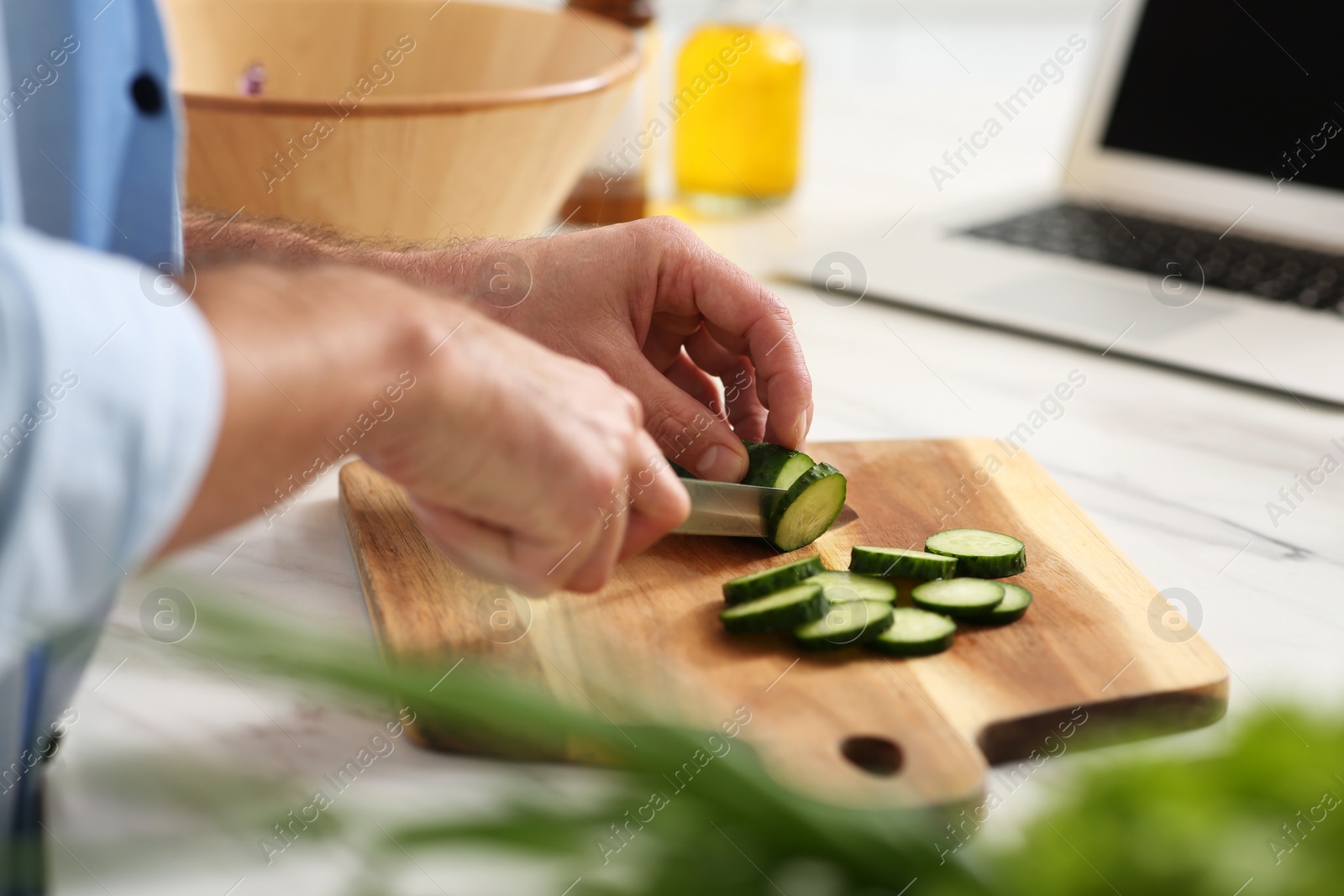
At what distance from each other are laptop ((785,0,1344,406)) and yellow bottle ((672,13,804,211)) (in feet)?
0.92

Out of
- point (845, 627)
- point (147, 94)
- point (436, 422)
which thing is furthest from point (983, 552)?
point (147, 94)

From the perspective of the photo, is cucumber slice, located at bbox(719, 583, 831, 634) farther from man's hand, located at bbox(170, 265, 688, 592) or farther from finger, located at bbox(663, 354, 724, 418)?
finger, located at bbox(663, 354, 724, 418)

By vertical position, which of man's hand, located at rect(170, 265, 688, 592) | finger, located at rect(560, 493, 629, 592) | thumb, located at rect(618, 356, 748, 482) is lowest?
thumb, located at rect(618, 356, 748, 482)

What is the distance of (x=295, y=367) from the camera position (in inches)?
23.0

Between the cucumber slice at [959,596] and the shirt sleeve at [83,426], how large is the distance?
2.03 feet

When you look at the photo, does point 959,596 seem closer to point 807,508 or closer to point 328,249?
point 807,508

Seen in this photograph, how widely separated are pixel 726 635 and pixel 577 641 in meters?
0.12

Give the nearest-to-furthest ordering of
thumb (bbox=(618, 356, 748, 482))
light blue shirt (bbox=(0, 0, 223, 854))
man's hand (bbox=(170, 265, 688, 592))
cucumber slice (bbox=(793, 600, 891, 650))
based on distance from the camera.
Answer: light blue shirt (bbox=(0, 0, 223, 854)) < man's hand (bbox=(170, 265, 688, 592)) < cucumber slice (bbox=(793, 600, 891, 650)) < thumb (bbox=(618, 356, 748, 482))

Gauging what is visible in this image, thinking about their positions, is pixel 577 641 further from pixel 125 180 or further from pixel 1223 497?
pixel 1223 497

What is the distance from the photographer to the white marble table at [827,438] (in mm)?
562

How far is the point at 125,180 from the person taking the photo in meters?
1.03

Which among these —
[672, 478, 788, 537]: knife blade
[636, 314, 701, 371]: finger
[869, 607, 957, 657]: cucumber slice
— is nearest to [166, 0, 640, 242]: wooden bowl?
[636, 314, 701, 371]: finger

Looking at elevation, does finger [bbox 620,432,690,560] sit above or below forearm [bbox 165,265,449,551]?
below

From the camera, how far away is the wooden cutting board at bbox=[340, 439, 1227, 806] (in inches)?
32.1
